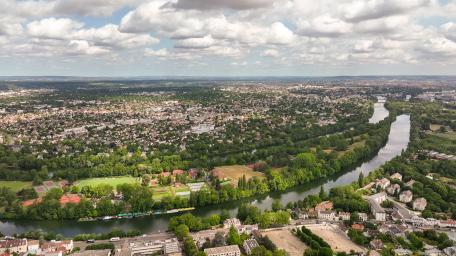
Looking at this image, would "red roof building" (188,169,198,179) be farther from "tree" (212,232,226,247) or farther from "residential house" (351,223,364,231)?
"residential house" (351,223,364,231)

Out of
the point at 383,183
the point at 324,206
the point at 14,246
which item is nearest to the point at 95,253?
the point at 14,246

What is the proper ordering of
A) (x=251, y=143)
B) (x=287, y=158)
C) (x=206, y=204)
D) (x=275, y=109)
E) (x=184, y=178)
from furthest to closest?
(x=275, y=109) < (x=251, y=143) < (x=287, y=158) < (x=184, y=178) < (x=206, y=204)

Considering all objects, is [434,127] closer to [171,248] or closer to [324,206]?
[324,206]

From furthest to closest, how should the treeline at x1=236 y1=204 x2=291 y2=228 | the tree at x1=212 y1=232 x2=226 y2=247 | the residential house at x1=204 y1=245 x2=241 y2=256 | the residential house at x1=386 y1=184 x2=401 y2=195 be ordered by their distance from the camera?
1. the residential house at x1=386 y1=184 x2=401 y2=195
2. the treeline at x1=236 y1=204 x2=291 y2=228
3. the tree at x1=212 y1=232 x2=226 y2=247
4. the residential house at x1=204 y1=245 x2=241 y2=256

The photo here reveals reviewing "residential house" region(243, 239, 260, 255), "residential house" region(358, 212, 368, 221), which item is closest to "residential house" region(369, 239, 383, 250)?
"residential house" region(358, 212, 368, 221)

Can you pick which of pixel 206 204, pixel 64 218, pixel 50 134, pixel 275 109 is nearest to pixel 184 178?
pixel 206 204

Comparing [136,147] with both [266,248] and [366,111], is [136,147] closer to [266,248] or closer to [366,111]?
[266,248]
